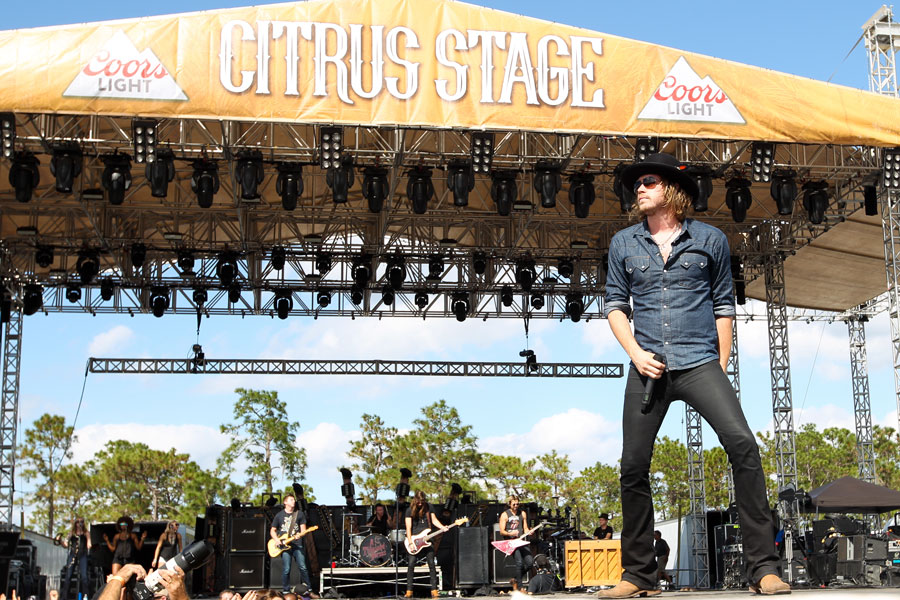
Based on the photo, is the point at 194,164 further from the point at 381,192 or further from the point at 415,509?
the point at 415,509

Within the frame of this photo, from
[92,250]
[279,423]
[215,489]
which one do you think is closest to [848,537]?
[92,250]

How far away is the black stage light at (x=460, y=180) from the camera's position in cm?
1485

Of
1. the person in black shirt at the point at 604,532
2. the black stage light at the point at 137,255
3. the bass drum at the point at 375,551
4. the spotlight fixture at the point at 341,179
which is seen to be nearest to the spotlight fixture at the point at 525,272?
the person in black shirt at the point at 604,532

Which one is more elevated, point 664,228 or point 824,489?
point 664,228

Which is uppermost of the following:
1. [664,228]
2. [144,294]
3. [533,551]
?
[144,294]

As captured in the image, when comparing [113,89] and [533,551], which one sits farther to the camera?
[533,551]

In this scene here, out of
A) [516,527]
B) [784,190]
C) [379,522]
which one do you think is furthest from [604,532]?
[784,190]

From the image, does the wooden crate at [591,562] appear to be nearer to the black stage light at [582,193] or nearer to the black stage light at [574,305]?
the black stage light at [582,193]

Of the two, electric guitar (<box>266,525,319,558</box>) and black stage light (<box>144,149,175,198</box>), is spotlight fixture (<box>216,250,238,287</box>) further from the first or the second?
electric guitar (<box>266,525,319,558</box>)

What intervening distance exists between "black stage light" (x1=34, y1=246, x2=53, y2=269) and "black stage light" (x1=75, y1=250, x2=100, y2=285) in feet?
1.69

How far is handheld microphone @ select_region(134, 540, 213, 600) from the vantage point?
12.8 ft

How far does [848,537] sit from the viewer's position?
14.9m

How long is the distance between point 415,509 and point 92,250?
9396mm

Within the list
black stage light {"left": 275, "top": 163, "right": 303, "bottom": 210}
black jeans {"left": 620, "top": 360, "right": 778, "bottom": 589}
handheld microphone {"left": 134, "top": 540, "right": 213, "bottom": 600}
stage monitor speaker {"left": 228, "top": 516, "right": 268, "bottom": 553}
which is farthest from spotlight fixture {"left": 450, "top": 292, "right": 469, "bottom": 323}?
black jeans {"left": 620, "top": 360, "right": 778, "bottom": 589}
